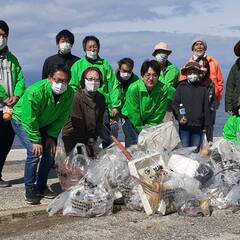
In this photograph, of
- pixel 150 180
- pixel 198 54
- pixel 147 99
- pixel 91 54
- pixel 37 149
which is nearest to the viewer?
pixel 150 180

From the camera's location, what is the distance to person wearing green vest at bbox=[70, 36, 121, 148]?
701 cm

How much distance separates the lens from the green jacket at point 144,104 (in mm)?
6746

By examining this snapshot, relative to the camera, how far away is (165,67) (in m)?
7.79

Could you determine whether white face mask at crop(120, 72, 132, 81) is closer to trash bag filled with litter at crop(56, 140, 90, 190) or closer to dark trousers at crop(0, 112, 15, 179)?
trash bag filled with litter at crop(56, 140, 90, 190)

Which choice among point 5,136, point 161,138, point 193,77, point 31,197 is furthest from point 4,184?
point 193,77

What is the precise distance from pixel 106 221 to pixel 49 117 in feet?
4.39

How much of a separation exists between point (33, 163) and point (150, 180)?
52.6 inches

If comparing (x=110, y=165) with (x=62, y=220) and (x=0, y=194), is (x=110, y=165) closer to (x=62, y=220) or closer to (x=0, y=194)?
(x=62, y=220)

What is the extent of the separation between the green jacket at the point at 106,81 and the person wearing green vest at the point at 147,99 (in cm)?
17

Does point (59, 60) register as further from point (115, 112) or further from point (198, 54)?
point (198, 54)

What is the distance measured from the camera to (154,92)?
22.3 feet

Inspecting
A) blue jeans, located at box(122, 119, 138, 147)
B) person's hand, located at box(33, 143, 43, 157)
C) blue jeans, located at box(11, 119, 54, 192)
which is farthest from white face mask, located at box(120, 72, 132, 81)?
person's hand, located at box(33, 143, 43, 157)

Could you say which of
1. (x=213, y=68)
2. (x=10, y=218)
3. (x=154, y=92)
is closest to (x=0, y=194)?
(x=10, y=218)

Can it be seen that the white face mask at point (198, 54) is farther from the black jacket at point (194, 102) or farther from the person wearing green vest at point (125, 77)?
the person wearing green vest at point (125, 77)
